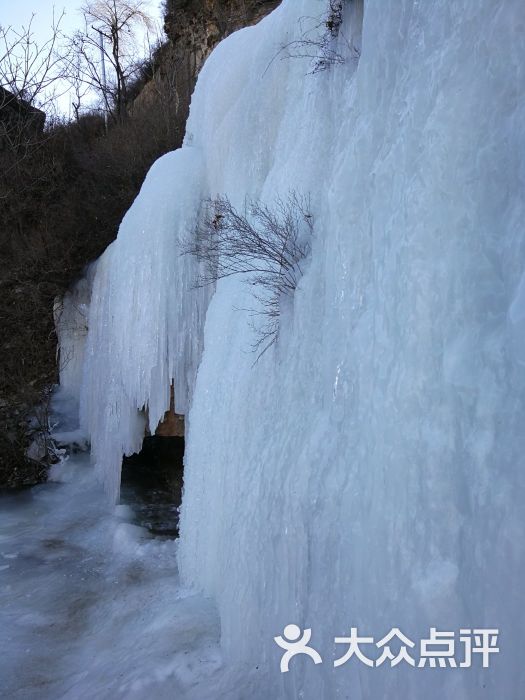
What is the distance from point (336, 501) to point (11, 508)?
5872 mm

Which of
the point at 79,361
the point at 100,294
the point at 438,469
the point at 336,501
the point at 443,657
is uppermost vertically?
the point at 100,294

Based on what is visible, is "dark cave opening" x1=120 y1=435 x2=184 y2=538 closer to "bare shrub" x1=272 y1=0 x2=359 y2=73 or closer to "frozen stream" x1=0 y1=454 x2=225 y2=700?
"frozen stream" x1=0 y1=454 x2=225 y2=700

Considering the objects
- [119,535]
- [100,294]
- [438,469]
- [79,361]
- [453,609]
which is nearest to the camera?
[453,609]

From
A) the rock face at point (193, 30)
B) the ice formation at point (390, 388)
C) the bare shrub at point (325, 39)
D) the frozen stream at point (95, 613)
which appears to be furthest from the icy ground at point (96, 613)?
the rock face at point (193, 30)

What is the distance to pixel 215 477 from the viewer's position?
376 cm

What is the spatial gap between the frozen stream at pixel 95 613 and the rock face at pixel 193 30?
8070 millimetres

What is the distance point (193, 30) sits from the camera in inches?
455

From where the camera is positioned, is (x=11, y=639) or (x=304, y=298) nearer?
(x=304, y=298)

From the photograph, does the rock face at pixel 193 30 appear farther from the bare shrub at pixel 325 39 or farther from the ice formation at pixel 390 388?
the ice formation at pixel 390 388

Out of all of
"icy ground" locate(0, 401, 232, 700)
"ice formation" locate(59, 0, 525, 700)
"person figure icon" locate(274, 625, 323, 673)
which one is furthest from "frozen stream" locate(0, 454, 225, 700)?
"person figure icon" locate(274, 625, 323, 673)

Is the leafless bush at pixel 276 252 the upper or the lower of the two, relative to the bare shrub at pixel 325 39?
lower

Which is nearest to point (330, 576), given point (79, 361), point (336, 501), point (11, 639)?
Answer: point (336, 501)

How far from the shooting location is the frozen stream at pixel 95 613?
3008 millimetres

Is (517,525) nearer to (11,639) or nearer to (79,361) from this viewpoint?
(11,639)
